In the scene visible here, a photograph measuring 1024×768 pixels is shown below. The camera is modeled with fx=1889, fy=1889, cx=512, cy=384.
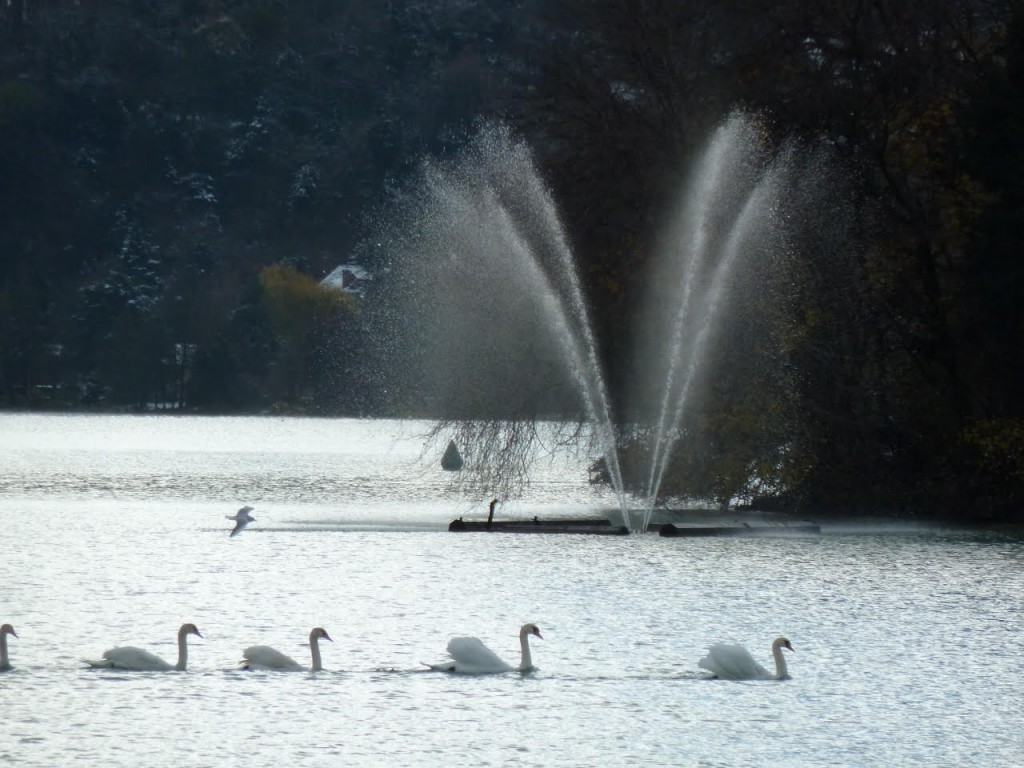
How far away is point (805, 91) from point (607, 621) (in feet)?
77.1

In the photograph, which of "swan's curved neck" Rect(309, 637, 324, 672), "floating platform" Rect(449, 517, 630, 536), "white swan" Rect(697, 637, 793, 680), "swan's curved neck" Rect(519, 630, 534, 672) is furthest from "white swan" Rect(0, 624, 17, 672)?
"floating platform" Rect(449, 517, 630, 536)

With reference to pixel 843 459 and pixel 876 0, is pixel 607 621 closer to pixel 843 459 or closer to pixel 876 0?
pixel 843 459

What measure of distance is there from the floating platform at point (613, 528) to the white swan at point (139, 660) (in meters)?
17.8

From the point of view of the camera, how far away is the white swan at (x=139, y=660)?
24.2m

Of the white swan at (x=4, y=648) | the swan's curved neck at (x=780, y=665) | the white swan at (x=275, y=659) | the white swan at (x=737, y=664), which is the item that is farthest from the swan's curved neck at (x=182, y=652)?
the swan's curved neck at (x=780, y=665)

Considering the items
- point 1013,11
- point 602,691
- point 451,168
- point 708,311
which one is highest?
point 1013,11

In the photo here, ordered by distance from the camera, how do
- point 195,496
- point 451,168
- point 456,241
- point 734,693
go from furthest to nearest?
point 195,496 < point 451,168 < point 456,241 < point 734,693

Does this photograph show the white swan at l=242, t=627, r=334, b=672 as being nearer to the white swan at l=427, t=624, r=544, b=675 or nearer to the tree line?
the white swan at l=427, t=624, r=544, b=675

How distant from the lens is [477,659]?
2452 centimetres

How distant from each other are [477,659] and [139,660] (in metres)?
4.34

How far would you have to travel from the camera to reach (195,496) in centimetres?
6097

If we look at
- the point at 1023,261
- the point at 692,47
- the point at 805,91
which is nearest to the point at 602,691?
the point at 1023,261

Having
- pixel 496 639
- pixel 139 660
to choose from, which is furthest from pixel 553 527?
pixel 139 660

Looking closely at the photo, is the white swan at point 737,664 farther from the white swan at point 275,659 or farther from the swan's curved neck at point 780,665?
the white swan at point 275,659
